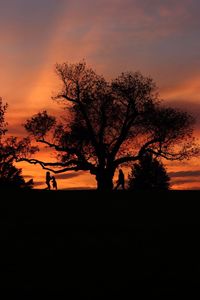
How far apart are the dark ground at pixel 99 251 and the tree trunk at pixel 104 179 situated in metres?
29.0

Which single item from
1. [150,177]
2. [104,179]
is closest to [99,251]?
[104,179]

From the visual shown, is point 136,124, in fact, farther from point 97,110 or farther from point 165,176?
point 165,176

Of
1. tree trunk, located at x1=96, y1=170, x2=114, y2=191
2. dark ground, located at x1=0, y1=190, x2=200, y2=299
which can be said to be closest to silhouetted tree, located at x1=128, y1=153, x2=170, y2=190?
tree trunk, located at x1=96, y1=170, x2=114, y2=191

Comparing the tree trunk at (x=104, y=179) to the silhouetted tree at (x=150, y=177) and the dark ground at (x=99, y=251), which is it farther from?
the silhouetted tree at (x=150, y=177)

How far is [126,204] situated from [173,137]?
31949 millimetres

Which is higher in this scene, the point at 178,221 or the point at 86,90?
the point at 86,90

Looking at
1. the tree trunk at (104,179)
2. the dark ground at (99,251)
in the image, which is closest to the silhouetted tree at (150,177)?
the tree trunk at (104,179)

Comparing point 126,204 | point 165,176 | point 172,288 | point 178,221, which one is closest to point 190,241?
point 178,221

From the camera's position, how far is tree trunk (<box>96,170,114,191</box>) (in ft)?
192

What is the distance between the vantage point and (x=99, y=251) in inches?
688

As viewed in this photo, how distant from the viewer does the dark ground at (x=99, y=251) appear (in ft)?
44.5

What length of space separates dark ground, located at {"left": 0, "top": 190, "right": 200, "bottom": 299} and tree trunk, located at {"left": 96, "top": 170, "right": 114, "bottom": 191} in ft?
95.3

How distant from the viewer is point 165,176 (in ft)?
363

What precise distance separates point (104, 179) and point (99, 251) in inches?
1620
